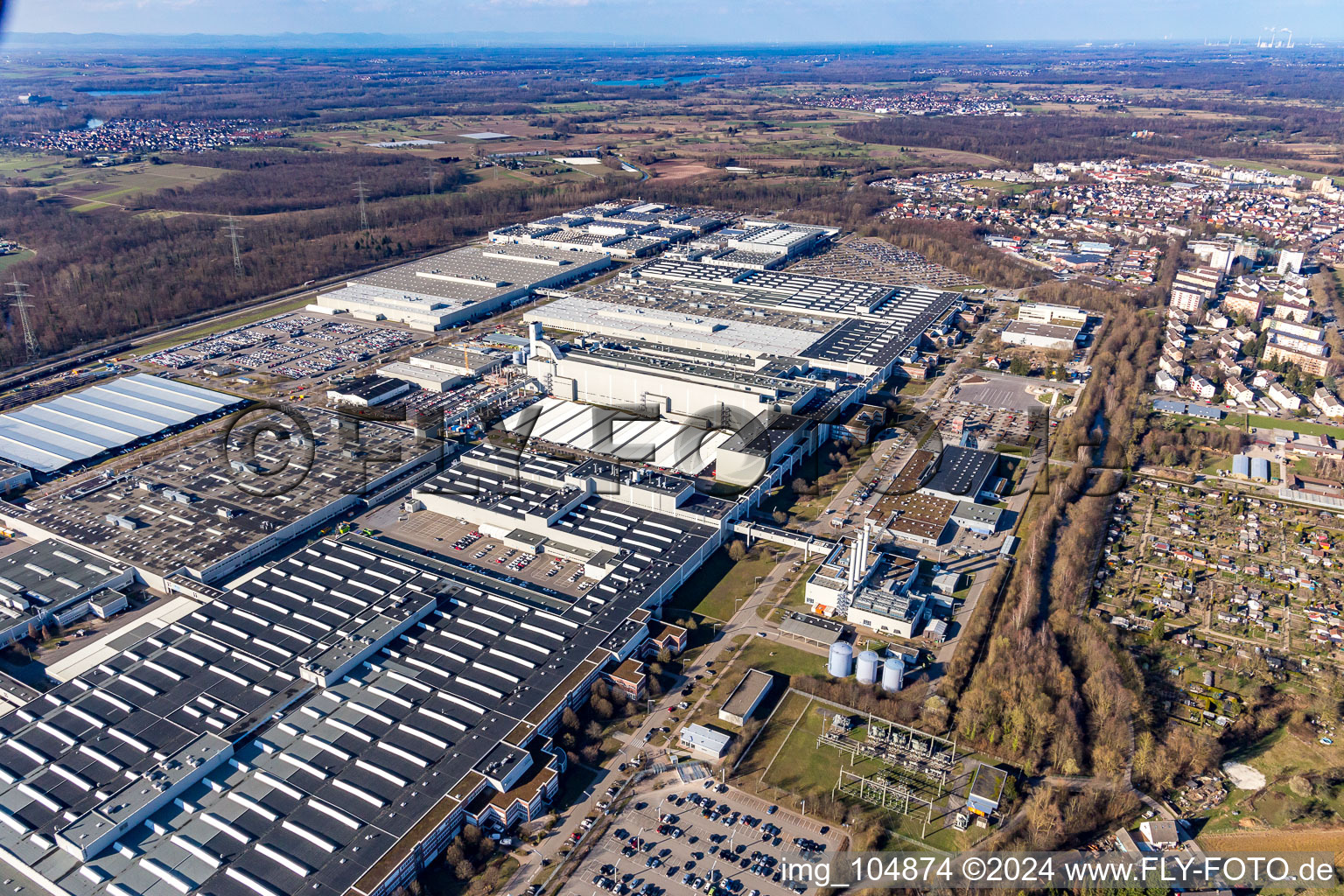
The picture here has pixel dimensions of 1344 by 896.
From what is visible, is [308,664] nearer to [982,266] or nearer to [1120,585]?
[1120,585]

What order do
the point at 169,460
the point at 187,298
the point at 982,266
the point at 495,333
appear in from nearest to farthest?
the point at 169,460, the point at 495,333, the point at 187,298, the point at 982,266

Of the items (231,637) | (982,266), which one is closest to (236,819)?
(231,637)

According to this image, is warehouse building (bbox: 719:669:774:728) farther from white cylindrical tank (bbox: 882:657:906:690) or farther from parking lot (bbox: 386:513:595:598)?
parking lot (bbox: 386:513:595:598)

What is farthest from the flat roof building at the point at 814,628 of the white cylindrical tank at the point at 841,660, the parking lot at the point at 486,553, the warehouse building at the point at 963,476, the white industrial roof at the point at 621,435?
the white industrial roof at the point at 621,435

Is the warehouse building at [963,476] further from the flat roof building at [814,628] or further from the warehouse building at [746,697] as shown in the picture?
the warehouse building at [746,697]

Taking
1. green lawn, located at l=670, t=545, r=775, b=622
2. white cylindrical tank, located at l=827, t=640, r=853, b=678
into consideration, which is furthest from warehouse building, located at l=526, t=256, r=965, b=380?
white cylindrical tank, located at l=827, t=640, r=853, b=678

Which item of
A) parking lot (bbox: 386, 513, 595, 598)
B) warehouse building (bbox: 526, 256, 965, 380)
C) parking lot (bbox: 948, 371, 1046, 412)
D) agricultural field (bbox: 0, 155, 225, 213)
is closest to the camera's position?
parking lot (bbox: 386, 513, 595, 598)
